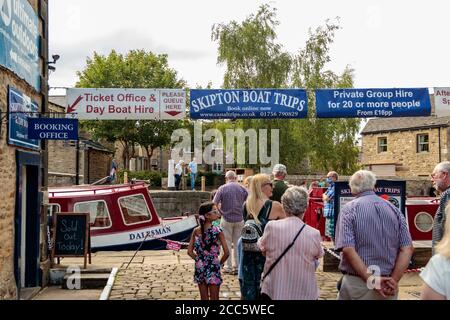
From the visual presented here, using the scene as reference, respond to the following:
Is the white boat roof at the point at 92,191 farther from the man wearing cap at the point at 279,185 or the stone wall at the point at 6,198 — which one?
the man wearing cap at the point at 279,185

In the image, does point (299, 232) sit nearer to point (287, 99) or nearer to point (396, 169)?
point (287, 99)

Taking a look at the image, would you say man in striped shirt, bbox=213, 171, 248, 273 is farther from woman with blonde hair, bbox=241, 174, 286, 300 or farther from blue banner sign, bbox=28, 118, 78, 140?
woman with blonde hair, bbox=241, 174, 286, 300

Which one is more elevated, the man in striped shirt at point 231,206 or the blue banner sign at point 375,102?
the blue banner sign at point 375,102

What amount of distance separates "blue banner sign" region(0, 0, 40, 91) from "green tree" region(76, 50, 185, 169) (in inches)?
1308

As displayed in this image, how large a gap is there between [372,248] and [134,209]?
493 inches

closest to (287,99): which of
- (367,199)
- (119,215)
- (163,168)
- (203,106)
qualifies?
(203,106)

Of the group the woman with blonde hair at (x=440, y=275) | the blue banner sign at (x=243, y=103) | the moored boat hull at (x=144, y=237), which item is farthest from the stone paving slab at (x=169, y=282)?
the woman with blonde hair at (x=440, y=275)

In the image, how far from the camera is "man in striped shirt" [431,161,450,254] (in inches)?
245

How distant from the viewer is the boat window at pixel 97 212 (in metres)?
16.4

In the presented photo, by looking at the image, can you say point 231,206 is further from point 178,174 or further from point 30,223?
point 178,174

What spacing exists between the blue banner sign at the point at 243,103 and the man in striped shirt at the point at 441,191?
8034 millimetres

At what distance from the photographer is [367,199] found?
5.21 metres

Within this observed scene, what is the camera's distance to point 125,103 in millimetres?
13852

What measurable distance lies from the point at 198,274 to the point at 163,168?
64631 mm
